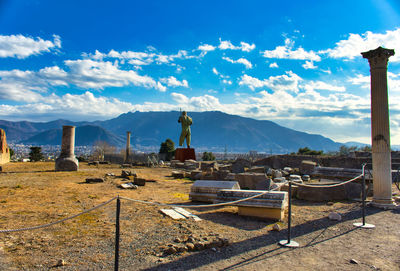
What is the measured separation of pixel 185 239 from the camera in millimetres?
5062

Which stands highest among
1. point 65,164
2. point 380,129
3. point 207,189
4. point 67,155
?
point 380,129

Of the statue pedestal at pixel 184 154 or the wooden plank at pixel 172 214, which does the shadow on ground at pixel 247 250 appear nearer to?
the wooden plank at pixel 172 214

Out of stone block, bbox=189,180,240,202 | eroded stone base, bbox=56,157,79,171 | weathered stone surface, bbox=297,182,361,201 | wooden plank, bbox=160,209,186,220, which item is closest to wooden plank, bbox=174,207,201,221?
wooden plank, bbox=160,209,186,220

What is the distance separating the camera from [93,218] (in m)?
6.20

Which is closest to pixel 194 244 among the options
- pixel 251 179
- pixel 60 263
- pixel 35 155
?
pixel 60 263

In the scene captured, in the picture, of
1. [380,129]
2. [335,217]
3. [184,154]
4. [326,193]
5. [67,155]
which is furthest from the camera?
[184,154]

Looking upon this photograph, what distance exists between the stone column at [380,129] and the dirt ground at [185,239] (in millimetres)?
669

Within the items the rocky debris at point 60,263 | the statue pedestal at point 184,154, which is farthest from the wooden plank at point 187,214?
the statue pedestal at point 184,154

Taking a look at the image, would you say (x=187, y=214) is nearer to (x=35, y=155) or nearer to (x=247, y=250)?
(x=247, y=250)

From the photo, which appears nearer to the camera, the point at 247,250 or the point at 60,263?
the point at 60,263

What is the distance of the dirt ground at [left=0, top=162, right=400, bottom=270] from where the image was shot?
4.12 meters

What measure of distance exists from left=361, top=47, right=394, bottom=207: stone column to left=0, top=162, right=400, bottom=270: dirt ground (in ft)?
2.20

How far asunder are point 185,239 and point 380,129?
280 inches

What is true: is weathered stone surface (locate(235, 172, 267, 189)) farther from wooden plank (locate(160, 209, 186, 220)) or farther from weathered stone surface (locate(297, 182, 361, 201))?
wooden plank (locate(160, 209, 186, 220))
